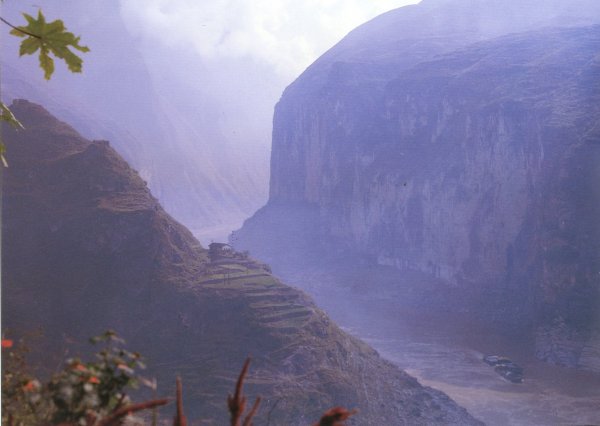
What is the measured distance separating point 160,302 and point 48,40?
2767 centimetres

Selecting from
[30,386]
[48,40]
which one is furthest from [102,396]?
[48,40]

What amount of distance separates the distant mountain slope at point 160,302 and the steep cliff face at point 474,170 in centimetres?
2497

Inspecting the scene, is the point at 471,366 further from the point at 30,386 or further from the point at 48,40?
the point at 48,40

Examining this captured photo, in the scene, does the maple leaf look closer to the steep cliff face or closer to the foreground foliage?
the foreground foliage

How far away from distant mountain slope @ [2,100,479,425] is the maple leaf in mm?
21970

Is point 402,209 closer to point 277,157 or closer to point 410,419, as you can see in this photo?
point 277,157

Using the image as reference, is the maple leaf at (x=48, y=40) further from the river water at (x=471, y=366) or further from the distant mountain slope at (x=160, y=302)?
the river water at (x=471, y=366)

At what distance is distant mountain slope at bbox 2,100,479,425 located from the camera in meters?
26.8

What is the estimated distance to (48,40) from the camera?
3.92 metres

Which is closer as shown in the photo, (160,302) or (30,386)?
(30,386)

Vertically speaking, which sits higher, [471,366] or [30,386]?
[471,366]

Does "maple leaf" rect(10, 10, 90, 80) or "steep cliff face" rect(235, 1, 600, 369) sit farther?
"steep cliff face" rect(235, 1, 600, 369)

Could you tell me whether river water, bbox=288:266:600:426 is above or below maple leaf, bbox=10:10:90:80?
above

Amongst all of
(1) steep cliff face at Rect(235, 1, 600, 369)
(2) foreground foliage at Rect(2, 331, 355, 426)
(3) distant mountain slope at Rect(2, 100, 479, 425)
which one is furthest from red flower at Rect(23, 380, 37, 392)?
(1) steep cliff face at Rect(235, 1, 600, 369)
